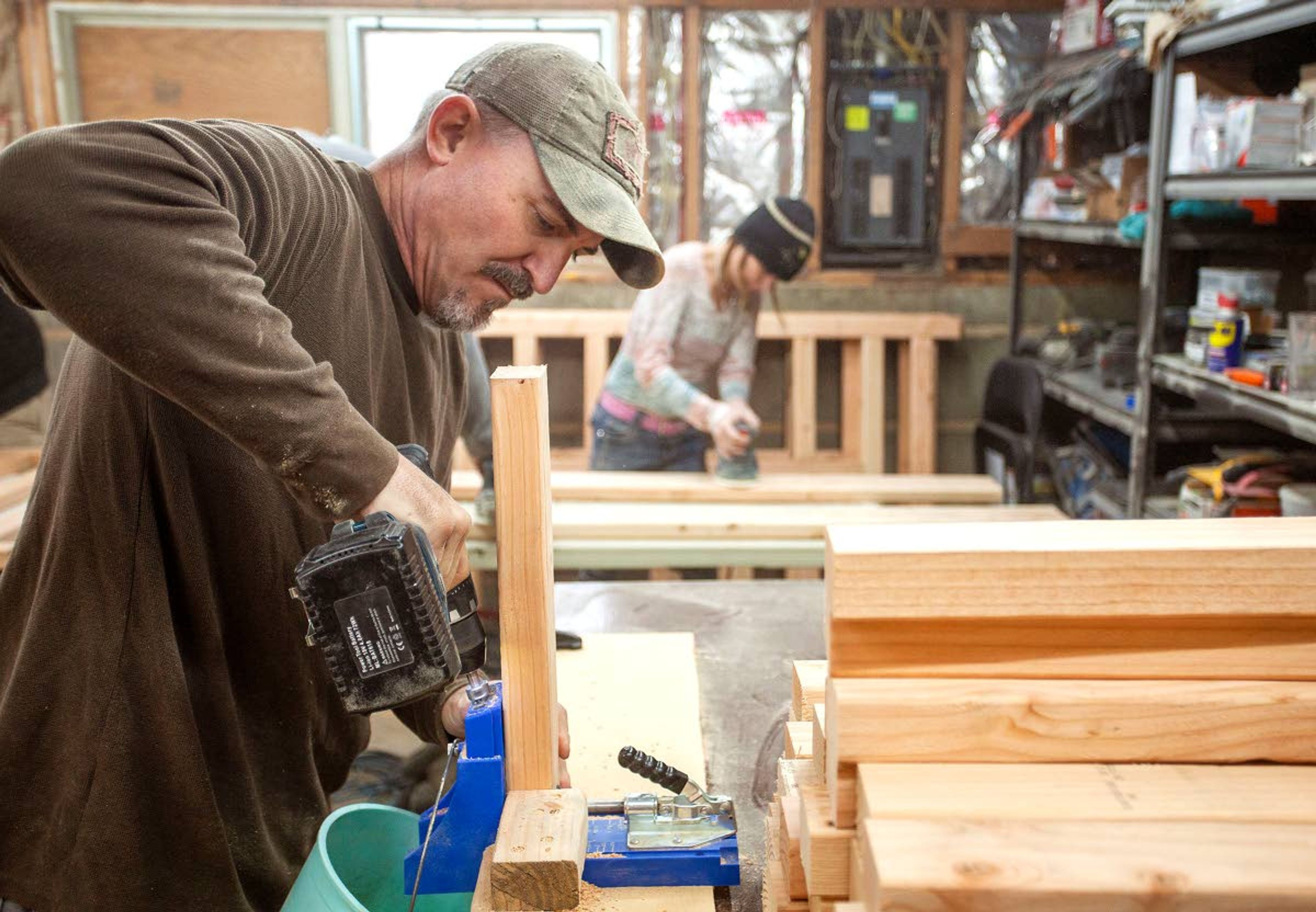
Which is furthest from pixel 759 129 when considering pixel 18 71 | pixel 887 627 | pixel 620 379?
pixel 887 627

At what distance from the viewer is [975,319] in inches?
218

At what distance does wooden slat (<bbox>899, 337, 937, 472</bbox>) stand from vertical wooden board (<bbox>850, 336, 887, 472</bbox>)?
16 cm

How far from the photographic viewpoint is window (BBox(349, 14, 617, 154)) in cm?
525

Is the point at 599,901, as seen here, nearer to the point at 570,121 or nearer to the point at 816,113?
the point at 570,121

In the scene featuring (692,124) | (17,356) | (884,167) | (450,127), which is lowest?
(17,356)

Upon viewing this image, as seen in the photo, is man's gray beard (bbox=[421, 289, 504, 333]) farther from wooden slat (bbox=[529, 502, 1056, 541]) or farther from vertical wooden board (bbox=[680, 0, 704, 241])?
vertical wooden board (bbox=[680, 0, 704, 241])

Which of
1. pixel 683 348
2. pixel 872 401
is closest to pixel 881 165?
pixel 872 401

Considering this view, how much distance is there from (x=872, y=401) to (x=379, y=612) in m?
4.45

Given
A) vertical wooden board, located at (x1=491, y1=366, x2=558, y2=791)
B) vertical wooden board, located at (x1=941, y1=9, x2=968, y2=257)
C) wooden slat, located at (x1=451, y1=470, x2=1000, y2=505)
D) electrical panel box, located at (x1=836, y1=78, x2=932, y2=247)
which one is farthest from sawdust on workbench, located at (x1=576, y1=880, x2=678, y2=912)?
vertical wooden board, located at (x1=941, y1=9, x2=968, y2=257)

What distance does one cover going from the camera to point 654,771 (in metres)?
1.39

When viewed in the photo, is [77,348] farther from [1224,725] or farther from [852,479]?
→ [852,479]

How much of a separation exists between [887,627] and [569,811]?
482mm

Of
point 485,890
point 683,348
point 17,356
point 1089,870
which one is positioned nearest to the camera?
point 1089,870

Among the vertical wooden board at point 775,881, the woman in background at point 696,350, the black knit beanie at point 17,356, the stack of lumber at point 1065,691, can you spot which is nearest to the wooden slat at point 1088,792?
the stack of lumber at point 1065,691
